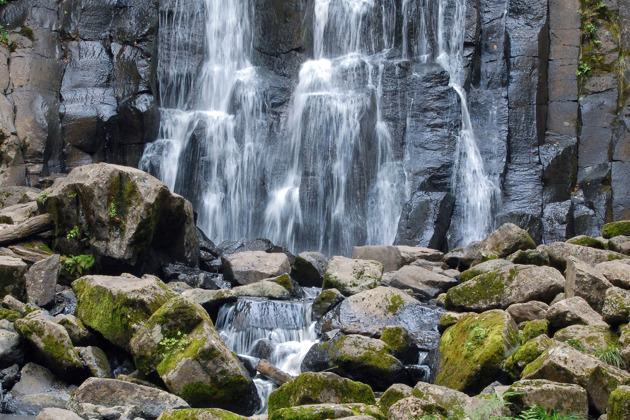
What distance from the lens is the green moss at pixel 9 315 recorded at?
7.03m

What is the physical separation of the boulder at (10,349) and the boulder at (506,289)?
15.7 feet

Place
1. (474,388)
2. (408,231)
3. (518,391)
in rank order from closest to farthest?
(518,391) → (474,388) → (408,231)

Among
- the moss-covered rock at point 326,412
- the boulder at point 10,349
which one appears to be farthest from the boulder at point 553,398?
the boulder at point 10,349

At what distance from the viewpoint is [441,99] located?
52.5ft

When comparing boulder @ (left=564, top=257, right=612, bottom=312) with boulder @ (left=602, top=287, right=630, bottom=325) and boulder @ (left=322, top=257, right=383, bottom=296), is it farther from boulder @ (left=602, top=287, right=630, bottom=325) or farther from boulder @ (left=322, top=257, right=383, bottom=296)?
boulder @ (left=322, top=257, right=383, bottom=296)

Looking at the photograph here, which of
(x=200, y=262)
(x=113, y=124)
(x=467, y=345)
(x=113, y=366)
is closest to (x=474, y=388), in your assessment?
(x=467, y=345)

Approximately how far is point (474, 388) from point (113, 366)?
3811 millimetres

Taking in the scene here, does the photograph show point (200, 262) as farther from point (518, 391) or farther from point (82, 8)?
point (82, 8)

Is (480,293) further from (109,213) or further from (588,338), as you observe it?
(109,213)

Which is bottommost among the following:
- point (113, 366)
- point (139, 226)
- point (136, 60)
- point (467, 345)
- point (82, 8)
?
point (113, 366)

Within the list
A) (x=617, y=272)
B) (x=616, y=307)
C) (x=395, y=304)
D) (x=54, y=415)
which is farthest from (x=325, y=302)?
(x=54, y=415)

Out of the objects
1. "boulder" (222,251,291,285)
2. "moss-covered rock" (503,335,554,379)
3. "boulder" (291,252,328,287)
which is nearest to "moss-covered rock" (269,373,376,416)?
"moss-covered rock" (503,335,554,379)

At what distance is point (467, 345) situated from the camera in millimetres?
6023

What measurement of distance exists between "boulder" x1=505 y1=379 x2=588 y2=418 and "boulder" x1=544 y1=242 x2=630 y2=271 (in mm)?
4361
